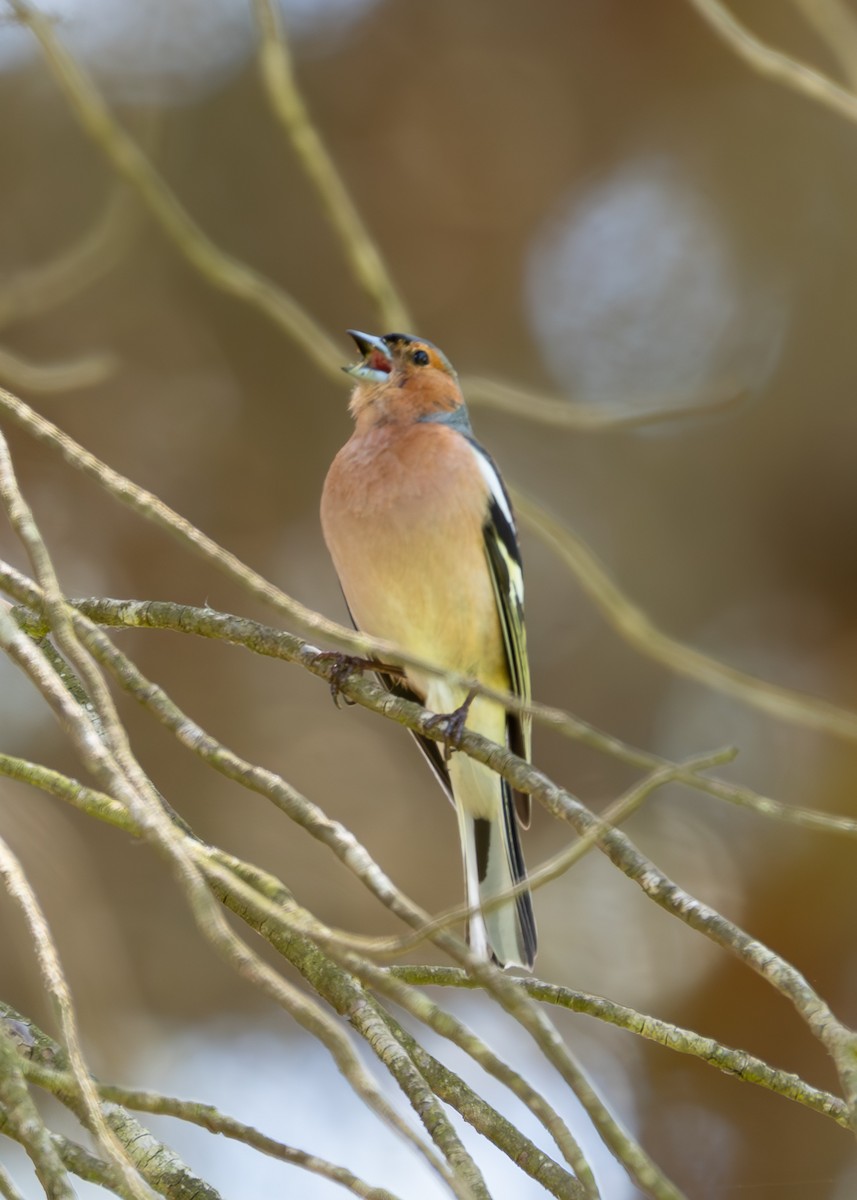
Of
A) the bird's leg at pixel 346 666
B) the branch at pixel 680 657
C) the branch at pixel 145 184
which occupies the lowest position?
the branch at pixel 680 657

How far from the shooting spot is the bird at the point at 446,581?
4.17m

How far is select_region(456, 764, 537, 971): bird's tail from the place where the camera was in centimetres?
412

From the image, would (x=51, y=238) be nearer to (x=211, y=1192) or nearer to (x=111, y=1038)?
(x=111, y=1038)

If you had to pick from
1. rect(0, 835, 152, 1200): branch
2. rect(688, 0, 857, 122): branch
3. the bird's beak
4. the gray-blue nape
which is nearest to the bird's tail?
the gray-blue nape

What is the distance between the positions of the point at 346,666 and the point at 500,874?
962 mm

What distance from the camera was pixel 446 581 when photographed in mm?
4238

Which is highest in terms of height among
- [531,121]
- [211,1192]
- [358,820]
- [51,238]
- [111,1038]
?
[531,121]

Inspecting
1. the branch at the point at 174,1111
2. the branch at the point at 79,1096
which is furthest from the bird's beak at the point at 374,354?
the branch at the point at 79,1096

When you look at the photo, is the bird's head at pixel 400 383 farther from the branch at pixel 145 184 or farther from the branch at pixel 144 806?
the branch at pixel 144 806

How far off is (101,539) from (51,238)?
4.93 ft

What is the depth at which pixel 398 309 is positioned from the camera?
8.61 ft

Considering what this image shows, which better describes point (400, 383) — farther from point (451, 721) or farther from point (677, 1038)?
point (677, 1038)

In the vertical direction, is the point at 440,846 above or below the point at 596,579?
above

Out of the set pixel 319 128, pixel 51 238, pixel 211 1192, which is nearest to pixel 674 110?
pixel 319 128
